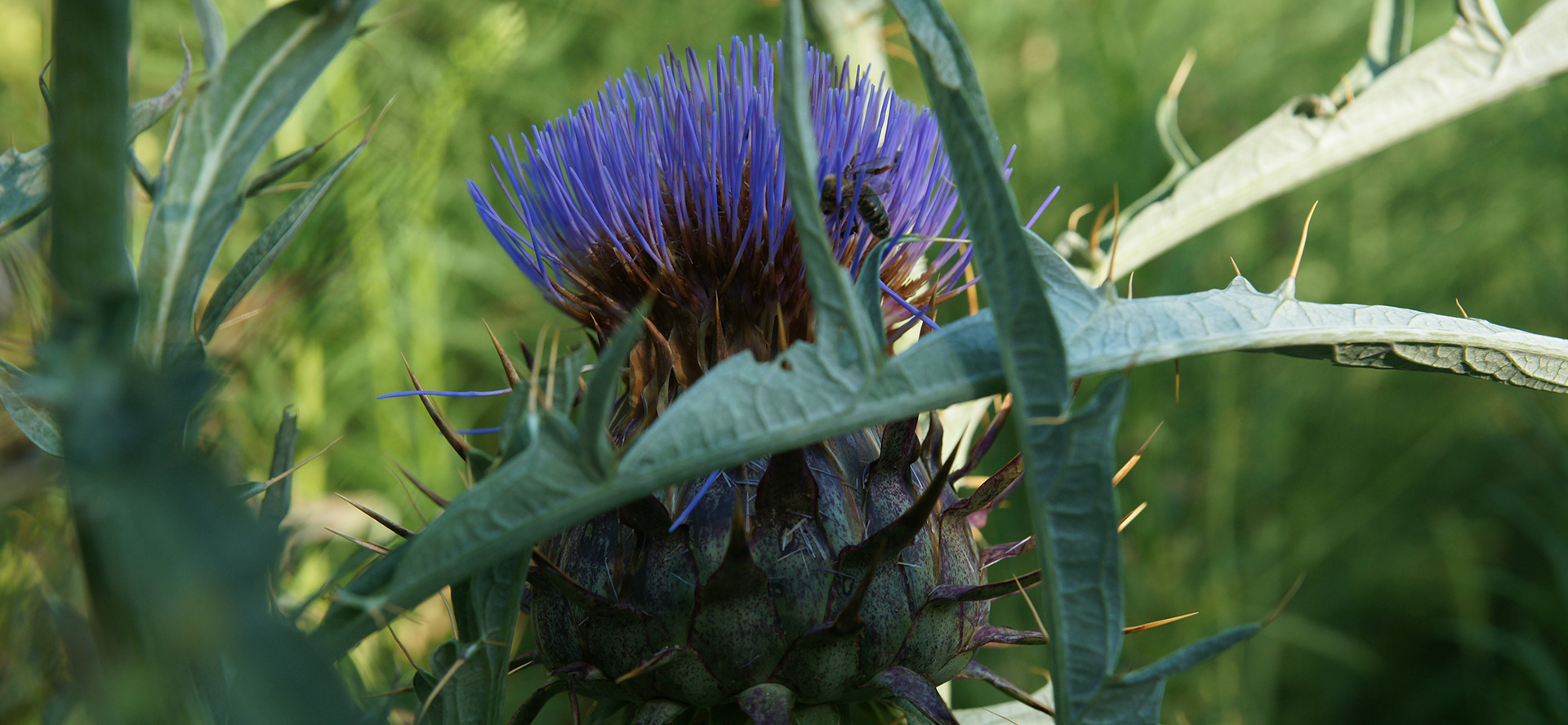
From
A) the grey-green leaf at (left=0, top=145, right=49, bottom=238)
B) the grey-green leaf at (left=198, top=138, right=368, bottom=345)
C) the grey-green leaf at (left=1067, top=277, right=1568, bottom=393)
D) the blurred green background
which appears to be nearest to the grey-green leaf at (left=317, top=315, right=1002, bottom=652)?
the grey-green leaf at (left=1067, top=277, right=1568, bottom=393)

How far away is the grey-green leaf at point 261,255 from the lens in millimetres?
594

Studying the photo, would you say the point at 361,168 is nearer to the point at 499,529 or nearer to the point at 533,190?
the point at 533,190

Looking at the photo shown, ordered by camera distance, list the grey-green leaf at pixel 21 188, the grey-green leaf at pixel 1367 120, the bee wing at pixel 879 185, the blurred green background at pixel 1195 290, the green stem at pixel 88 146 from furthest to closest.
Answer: the blurred green background at pixel 1195 290
the grey-green leaf at pixel 1367 120
the bee wing at pixel 879 185
the grey-green leaf at pixel 21 188
the green stem at pixel 88 146

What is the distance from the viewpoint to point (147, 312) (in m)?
0.58

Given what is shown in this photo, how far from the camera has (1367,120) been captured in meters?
0.96

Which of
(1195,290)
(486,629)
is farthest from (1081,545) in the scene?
(1195,290)

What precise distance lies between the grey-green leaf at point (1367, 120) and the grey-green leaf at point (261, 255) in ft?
2.53

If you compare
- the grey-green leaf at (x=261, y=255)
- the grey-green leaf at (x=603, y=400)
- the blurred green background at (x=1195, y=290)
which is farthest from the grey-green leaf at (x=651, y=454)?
the blurred green background at (x=1195, y=290)

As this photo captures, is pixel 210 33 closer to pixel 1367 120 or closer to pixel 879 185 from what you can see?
pixel 879 185

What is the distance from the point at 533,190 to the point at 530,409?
1.18ft

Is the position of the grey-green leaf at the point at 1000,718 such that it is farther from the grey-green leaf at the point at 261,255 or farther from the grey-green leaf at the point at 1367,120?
the grey-green leaf at the point at 261,255

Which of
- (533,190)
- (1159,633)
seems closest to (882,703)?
(533,190)

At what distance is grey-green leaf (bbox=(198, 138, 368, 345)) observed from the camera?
59 cm

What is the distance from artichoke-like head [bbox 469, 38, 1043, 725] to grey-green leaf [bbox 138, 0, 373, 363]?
22 centimetres
